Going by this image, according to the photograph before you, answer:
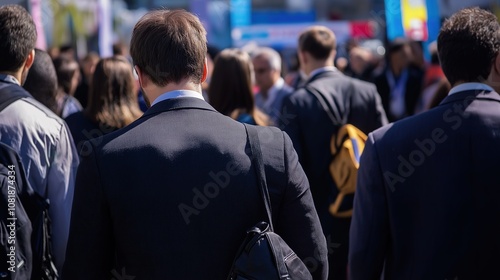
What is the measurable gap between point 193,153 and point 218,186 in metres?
0.13

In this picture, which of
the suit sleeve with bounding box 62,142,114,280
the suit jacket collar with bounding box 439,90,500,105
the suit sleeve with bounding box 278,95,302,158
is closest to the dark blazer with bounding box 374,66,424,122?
the suit sleeve with bounding box 278,95,302,158

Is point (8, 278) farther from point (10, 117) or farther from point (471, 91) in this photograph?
point (471, 91)

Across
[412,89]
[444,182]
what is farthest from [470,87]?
[412,89]

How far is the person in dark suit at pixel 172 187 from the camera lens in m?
2.24

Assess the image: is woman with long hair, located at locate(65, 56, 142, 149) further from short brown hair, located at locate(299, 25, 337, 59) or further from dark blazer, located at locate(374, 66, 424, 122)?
dark blazer, located at locate(374, 66, 424, 122)

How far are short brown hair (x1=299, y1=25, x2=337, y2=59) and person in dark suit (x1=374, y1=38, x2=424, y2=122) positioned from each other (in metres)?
3.96

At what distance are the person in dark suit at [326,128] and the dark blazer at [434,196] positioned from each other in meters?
2.37

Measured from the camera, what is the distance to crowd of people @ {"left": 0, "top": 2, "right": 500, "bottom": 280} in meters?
2.24

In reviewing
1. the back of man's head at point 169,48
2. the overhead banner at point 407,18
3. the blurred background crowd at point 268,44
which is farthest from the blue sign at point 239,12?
the back of man's head at point 169,48

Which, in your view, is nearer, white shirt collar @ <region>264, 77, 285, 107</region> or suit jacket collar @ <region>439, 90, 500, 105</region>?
suit jacket collar @ <region>439, 90, 500, 105</region>

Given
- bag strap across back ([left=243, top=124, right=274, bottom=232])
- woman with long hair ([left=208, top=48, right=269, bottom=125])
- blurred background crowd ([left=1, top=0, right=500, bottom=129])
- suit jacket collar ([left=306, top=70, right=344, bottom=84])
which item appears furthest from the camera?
blurred background crowd ([left=1, top=0, right=500, bottom=129])

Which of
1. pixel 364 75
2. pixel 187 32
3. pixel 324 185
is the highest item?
pixel 187 32

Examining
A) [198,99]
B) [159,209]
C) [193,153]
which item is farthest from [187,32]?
[159,209]

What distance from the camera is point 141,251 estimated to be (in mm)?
2238
